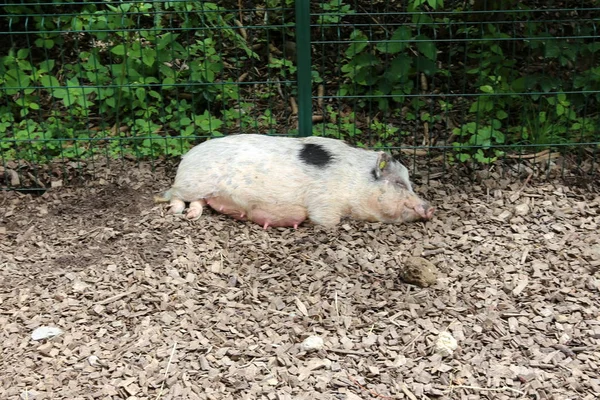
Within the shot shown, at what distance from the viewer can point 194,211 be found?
4.79m

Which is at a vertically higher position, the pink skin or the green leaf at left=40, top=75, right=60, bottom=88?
the green leaf at left=40, top=75, right=60, bottom=88

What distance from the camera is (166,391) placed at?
331 centimetres

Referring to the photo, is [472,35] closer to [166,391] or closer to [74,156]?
[74,156]

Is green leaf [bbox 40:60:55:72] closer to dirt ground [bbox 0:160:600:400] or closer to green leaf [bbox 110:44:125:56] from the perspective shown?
green leaf [bbox 110:44:125:56]

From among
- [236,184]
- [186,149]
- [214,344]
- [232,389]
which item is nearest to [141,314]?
[214,344]

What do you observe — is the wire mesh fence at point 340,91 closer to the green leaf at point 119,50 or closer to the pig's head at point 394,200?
A: the green leaf at point 119,50

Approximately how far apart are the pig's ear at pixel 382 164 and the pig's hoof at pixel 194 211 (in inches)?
47.9

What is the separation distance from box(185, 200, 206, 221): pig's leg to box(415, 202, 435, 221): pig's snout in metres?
1.45

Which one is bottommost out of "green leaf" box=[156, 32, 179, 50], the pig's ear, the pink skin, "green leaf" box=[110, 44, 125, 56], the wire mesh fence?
the pink skin

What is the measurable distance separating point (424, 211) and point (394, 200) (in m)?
0.21

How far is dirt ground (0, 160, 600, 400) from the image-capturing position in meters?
3.38

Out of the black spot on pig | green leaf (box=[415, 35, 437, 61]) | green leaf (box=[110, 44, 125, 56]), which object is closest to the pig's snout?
the black spot on pig

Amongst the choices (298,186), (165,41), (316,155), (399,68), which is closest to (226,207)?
(298,186)

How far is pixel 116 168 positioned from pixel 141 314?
6.42 feet
